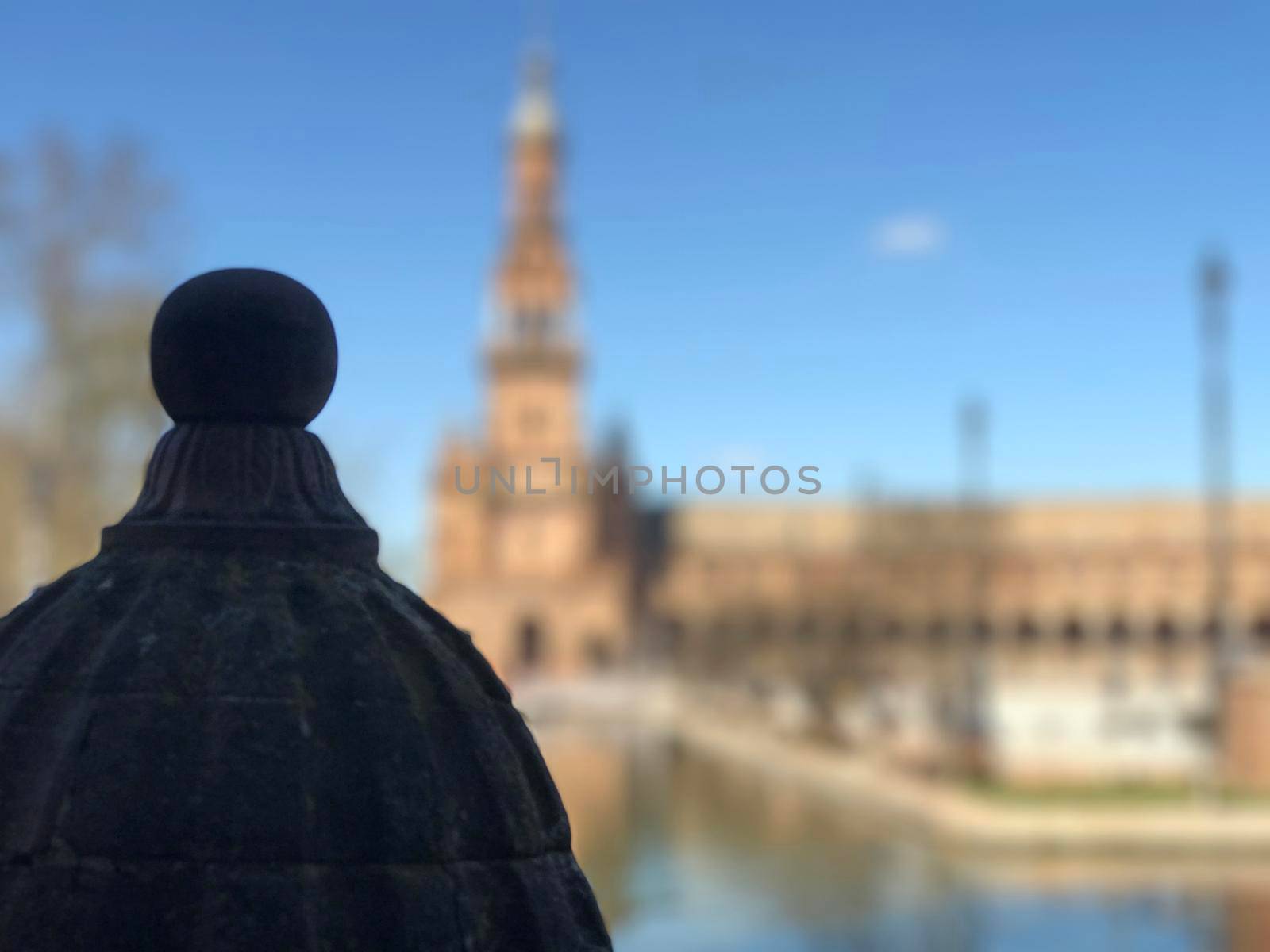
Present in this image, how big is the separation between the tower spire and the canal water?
5723 cm

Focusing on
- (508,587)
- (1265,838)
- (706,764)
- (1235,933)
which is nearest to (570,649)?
(508,587)

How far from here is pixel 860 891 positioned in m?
20.6

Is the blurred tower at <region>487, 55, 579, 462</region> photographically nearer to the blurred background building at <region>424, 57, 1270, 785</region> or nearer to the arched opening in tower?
the blurred background building at <region>424, 57, 1270, 785</region>

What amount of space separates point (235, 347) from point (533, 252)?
3231 inches

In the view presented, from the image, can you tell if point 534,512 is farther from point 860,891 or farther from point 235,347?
point 235,347

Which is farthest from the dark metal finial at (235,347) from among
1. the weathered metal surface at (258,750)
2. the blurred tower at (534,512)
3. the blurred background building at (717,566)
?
the blurred tower at (534,512)

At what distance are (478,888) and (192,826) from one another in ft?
1.59

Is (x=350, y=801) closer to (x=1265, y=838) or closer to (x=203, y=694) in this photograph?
(x=203, y=694)

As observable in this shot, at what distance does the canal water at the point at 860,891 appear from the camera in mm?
17609

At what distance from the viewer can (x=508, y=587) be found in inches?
3105

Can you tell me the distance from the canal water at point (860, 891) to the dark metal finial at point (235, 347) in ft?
46.7

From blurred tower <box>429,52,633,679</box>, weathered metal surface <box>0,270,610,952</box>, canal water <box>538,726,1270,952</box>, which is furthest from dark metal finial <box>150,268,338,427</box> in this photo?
blurred tower <box>429,52,633,679</box>

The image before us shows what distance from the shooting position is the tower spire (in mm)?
83312

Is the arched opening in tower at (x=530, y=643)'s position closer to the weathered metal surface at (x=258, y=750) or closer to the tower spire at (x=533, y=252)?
the tower spire at (x=533, y=252)
